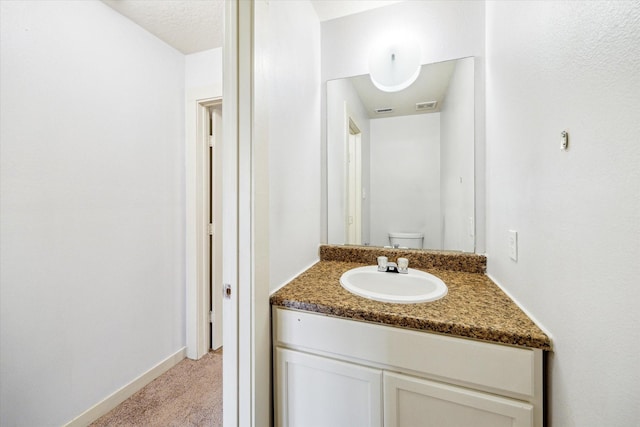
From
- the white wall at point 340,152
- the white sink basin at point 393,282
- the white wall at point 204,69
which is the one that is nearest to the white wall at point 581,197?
the white sink basin at point 393,282

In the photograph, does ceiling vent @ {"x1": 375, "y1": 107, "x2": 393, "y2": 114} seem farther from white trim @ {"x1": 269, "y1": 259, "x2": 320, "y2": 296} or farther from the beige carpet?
the beige carpet

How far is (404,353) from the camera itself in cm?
82

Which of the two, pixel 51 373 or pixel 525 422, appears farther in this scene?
pixel 51 373

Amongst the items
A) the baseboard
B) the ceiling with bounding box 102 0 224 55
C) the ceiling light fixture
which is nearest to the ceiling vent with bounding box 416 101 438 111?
the ceiling light fixture

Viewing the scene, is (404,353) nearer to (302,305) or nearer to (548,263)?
(302,305)

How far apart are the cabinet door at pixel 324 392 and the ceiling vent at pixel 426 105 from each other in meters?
1.35

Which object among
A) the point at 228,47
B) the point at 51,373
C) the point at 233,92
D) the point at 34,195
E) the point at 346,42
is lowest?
the point at 51,373

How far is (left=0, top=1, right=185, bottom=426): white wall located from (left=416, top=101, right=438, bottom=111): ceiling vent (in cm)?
172

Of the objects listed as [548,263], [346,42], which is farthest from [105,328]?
[346,42]

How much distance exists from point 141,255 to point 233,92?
1.35m

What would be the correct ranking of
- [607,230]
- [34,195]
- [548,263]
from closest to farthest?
[607,230]
[548,263]
[34,195]

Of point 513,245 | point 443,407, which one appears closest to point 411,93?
point 513,245

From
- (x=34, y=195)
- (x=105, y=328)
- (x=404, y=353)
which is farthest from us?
(x=105, y=328)

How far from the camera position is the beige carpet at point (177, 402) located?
1394 millimetres
